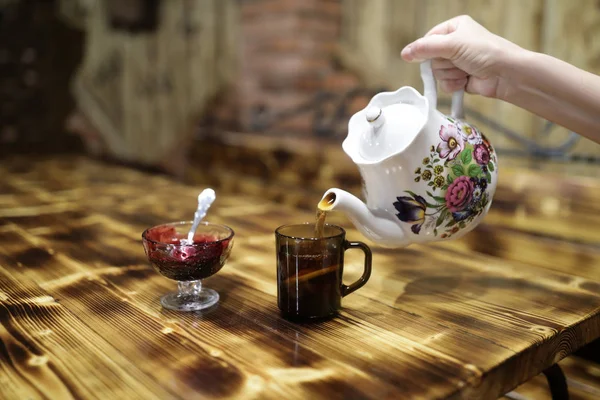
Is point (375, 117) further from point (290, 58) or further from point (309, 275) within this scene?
point (290, 58)

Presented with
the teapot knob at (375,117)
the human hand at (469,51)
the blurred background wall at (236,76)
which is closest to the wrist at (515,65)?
the human hand at (469,51)

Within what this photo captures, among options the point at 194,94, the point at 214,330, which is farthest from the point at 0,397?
the point at 194,94

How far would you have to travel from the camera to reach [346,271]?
3.49ft

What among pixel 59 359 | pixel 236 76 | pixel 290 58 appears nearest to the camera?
pixel 59 359

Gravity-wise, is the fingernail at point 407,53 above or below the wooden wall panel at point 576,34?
below

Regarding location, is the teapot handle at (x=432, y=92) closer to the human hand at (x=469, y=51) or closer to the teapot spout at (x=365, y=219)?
the human hand at (x=469, y=51)

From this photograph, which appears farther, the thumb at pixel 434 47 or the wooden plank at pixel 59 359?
the thumb at pixel 434 47

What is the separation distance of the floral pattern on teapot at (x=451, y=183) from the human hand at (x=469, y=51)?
128 mm

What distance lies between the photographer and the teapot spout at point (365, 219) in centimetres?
82

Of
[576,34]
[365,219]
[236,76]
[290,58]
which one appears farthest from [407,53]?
[236,76]

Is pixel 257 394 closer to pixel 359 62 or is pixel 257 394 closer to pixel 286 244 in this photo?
pixel 286 244

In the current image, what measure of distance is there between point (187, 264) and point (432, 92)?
47cm

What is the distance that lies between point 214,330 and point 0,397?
0.27 m

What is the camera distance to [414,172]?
2.75 ft
